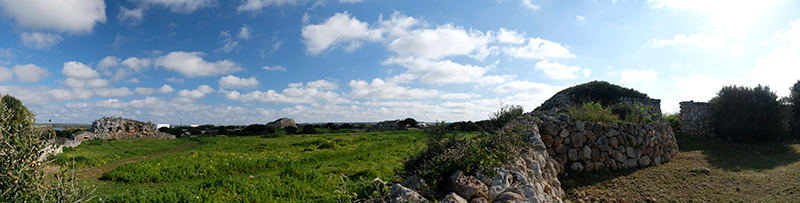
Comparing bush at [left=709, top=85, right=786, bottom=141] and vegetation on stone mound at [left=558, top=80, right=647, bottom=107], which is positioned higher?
vegetation on stone mound at [left=558, top=80, right=647, bottom=107]

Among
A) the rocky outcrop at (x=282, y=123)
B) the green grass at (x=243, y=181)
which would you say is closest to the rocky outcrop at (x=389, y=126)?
the rocky outcrop at (x=282, y=123)

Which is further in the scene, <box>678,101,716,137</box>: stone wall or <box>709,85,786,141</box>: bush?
<box>678,101,716,137</box>: stone wall

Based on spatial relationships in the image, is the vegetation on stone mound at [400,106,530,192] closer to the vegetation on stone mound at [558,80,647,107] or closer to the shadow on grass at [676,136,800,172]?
the shadow on grass at [676,136,800,172]

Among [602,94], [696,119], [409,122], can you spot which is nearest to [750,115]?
[696,119]

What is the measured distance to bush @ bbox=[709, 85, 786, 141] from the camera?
53.6 feet

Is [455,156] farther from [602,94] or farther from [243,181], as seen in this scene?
[602,94]

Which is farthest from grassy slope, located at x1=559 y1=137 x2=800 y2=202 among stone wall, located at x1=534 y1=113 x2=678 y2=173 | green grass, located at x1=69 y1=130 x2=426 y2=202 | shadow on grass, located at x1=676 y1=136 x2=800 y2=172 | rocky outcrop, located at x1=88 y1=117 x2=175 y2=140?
rocky outcrop, located at x1=88 y1=117 x2=175 y2=140

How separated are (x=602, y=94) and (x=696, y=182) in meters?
16.9

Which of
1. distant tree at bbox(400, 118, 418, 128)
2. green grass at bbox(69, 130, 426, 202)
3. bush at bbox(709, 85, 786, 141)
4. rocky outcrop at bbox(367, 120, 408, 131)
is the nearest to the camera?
green grass at bbox(69, 130, 426, 202)

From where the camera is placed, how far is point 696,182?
8.39 m

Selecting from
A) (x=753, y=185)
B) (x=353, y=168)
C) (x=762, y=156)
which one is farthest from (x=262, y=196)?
(x=762, y=156)

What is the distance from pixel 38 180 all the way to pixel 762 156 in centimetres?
2129

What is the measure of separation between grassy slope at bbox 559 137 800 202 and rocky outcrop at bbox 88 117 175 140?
34.3 meters

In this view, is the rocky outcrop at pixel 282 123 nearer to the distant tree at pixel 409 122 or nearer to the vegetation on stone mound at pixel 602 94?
the distant tree at pixel 409 122
